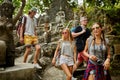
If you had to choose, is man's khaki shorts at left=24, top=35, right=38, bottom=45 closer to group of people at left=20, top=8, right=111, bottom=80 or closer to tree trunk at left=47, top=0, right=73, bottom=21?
group of people at left=20, top=8, right=111, bottom=80

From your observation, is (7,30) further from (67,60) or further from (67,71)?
(67,71)

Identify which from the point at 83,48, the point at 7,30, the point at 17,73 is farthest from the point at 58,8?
the point at 17,73

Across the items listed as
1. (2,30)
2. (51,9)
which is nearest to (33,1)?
(51,9)

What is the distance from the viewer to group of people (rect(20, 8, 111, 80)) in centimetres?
484

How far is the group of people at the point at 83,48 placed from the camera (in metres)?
4.84

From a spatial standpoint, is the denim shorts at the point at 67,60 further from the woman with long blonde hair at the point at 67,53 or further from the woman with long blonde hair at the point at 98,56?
the woman with long blonde hair at the point at 98,56

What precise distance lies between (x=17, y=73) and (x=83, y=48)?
1.77 metres

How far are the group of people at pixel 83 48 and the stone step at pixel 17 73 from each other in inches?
26.6

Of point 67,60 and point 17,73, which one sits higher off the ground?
point 67,60

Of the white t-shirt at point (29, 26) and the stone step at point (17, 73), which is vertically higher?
the white t-shirt at point (29, 26)

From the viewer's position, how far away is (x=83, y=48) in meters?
6.85

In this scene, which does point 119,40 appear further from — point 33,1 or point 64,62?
point 33,1

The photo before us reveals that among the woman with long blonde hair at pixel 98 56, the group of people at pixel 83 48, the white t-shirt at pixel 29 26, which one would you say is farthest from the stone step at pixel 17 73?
the woman with long blonde hair at pixel 98 56

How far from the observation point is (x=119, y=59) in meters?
11.4
